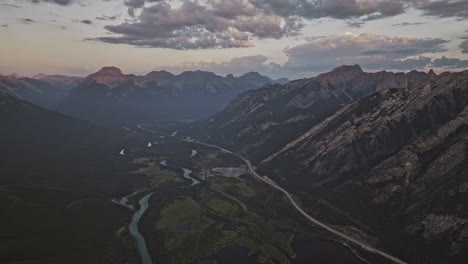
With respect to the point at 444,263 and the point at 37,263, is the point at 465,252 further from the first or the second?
the point at 37,263

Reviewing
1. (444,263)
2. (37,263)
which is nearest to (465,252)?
(444,263)

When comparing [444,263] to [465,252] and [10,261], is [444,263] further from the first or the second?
[10,261]

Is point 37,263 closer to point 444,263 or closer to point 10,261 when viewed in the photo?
point 10,261

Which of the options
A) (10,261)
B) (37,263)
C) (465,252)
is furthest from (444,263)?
(10,261)

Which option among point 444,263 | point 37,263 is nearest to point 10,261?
point 37,263
